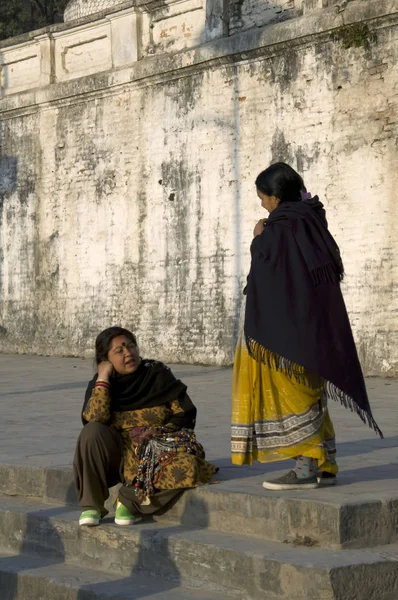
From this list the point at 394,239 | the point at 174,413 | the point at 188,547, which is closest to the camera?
the point at 188,547

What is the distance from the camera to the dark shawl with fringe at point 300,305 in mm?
5387

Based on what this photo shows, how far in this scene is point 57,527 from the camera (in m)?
5.98

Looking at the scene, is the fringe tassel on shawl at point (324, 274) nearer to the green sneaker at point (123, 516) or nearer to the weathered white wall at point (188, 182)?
the green sneaker at point (123, 516)

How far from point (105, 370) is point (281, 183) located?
1242mm

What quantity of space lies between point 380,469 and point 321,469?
74 centimetres

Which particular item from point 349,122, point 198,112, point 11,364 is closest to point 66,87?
point 198,112

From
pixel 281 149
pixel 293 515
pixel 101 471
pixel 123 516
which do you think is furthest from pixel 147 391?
pixel 281 149

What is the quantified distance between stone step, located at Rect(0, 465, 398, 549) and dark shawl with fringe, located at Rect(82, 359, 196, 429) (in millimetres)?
428

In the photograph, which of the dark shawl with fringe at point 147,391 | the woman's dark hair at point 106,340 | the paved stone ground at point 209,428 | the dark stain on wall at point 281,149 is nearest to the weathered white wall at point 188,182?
the dark stain on wall at point 281,149

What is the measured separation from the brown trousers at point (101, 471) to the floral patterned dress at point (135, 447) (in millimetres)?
48

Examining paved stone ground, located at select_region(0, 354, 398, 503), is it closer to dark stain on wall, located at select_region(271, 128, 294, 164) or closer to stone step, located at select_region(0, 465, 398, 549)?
stone step, located at select_region(0, 465, 398, 549)

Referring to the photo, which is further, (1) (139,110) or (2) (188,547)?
(1) (139,110)

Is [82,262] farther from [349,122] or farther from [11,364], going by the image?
[349,122]

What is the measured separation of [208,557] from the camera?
5.13 meters
